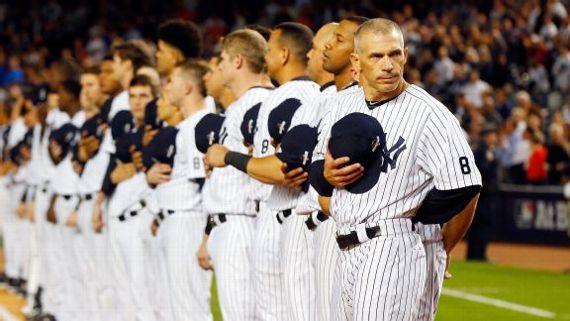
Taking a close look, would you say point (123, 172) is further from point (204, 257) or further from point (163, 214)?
point (204, 257)

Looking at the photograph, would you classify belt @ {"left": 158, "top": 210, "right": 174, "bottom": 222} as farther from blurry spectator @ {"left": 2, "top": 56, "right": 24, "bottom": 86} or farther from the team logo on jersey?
blurry spectator @ {"left": 2, "top": 56, "right": 24, "bottom": 86}

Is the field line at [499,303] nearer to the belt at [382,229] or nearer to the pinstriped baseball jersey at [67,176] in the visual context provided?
the pinstriped baseball jersey at [67,176]

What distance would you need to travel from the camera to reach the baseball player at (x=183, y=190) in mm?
9242

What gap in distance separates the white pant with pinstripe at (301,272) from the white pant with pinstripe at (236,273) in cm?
65

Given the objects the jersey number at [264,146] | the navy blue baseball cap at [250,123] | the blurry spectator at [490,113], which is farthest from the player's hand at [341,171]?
the blurry spectator at [490,113]

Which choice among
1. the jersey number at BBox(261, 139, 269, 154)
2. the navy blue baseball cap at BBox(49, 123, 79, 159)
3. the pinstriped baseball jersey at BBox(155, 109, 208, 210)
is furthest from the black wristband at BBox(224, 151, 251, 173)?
the navy blue baseball cap at BBox(49, 123, 79, 159)

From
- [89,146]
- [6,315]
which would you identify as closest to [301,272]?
[89,146]

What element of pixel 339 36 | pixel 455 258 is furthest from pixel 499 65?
pixel 339 36

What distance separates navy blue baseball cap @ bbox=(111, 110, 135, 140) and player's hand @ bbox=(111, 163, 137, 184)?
0.31 m

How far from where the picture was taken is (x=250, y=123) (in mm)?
7984

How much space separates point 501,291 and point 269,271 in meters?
8.10

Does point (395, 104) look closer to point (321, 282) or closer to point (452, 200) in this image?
point (452, 200)

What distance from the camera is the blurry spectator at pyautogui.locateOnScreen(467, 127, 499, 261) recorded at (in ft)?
62.5

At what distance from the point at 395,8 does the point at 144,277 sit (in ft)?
63.1
